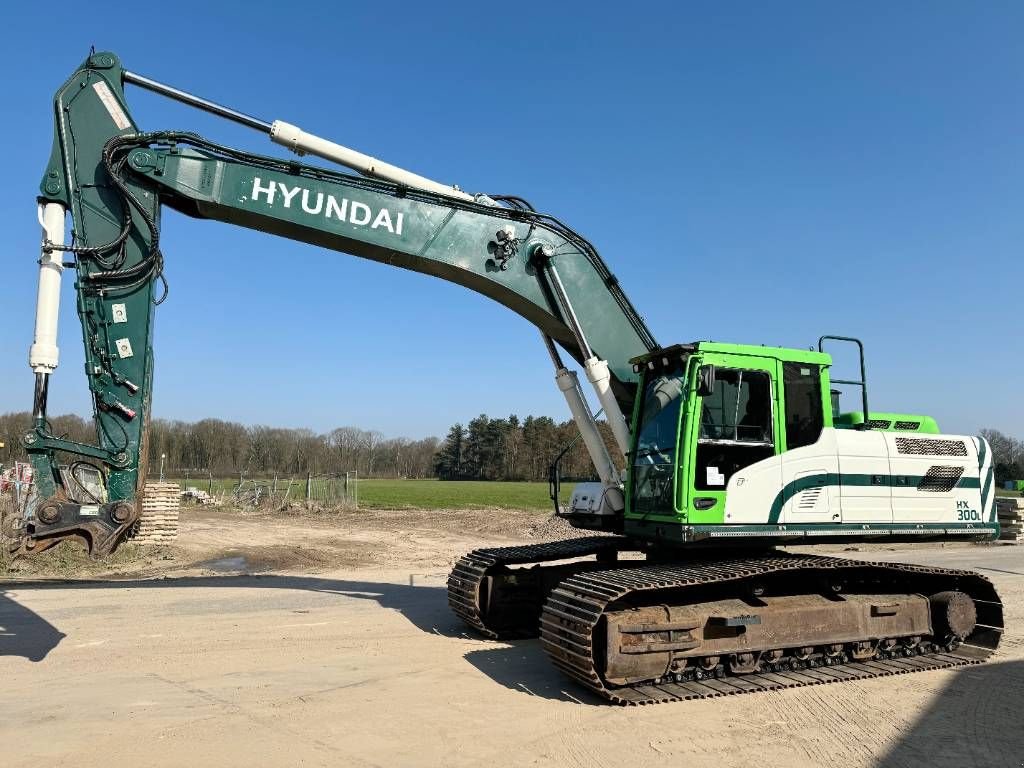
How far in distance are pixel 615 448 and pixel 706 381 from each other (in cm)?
184

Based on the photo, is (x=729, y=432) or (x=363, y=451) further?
(x=363, y=451)

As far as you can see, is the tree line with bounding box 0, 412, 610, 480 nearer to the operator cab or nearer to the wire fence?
the wire fence

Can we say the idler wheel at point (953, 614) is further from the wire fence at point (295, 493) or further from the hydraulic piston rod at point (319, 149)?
the wire fence at point (295, 493)

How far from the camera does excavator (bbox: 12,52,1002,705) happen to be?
6.51 metres

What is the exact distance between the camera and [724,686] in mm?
6762

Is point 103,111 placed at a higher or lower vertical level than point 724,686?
higher

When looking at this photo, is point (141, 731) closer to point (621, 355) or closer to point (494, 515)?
point (621, 355)

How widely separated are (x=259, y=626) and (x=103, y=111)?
20.1ft

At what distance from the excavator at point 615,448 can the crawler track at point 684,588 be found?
29 mm

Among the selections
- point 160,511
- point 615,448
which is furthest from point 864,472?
point 160,511

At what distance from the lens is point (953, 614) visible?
27.0 feet

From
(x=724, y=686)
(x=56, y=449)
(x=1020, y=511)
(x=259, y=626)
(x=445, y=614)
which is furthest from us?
(x=1020, y=511)

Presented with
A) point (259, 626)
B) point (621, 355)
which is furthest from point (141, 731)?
point (621, 355)

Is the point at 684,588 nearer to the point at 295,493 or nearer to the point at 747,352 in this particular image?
the point at 747,352
